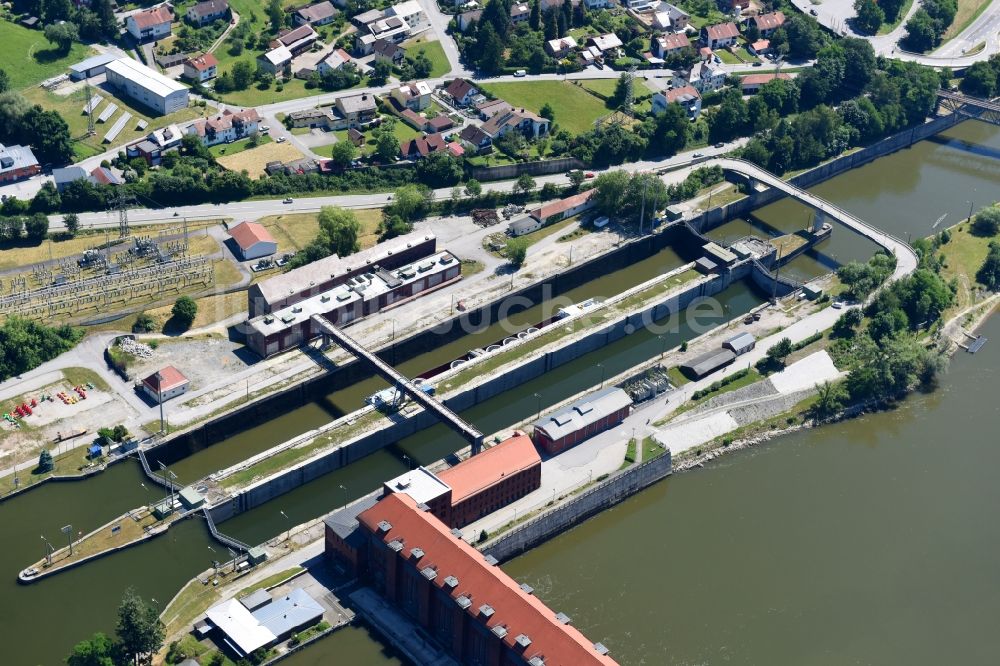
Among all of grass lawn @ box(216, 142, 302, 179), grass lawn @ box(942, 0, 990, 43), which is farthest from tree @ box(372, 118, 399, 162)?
grass lawn @ box(942, 0, 990, 43)

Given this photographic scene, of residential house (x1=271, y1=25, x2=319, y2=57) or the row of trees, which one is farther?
residential house (x1=271, y1=25, x2=319, y2=57)

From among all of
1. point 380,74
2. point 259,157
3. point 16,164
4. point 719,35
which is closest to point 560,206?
point 259,157

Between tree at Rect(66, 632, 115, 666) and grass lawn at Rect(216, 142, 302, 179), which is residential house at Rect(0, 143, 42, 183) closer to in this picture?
grass lawn at Rect(216, 142, 302, 179)

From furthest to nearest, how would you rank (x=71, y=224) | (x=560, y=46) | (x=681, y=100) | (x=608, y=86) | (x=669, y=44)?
(x=669, y=44) → (x=560, y=46) → (x=608, y=86) → (x=681, y=100) → (x=71, y=224)

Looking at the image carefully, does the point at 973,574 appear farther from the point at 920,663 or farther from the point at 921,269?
the point at 921,269

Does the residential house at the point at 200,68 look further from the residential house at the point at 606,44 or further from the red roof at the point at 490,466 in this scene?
the red roof at the point at 490,466

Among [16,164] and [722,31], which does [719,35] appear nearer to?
[722,31]
